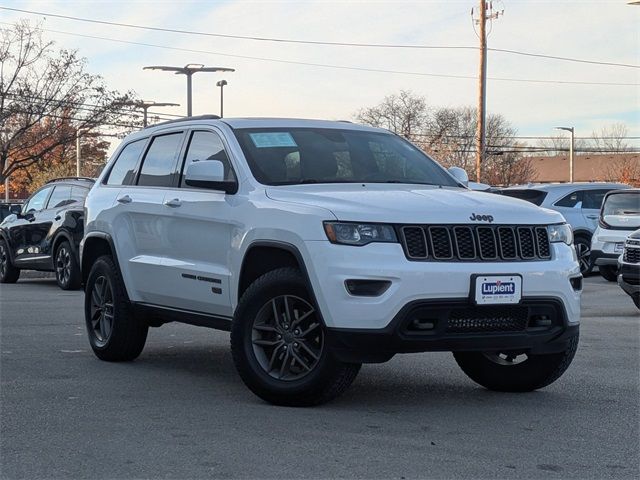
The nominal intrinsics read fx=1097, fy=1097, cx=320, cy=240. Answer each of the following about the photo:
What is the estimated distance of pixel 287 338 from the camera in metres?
6.55

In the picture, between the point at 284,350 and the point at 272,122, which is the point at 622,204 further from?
the point at 284,350

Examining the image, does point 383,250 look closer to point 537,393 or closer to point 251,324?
point 251,324

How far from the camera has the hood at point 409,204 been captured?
6.30 m

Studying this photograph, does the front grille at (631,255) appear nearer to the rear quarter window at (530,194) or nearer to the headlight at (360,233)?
the headlight at (360,233)

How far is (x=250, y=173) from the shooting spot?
23.6ft

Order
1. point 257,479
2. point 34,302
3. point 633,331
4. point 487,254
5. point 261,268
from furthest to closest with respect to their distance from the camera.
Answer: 1. point 34,302
2. point 633,331
3. point 261,268
4. point 487,254
5. point 257,479

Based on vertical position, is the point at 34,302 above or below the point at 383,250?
below

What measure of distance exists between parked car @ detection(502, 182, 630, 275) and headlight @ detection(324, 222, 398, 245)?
1437 centimetres

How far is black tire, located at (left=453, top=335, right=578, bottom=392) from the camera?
7.14 m

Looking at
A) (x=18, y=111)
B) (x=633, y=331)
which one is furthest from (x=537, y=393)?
(x=18, y=111)

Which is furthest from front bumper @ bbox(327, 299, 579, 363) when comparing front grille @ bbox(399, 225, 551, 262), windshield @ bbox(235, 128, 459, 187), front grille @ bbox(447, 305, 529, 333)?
windshield @ bbox(235, 128, 459, 187)

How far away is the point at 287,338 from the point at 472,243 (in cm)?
123

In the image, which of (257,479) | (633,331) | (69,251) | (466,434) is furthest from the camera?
(69,251)

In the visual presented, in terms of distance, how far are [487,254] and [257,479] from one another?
2.20 metres
